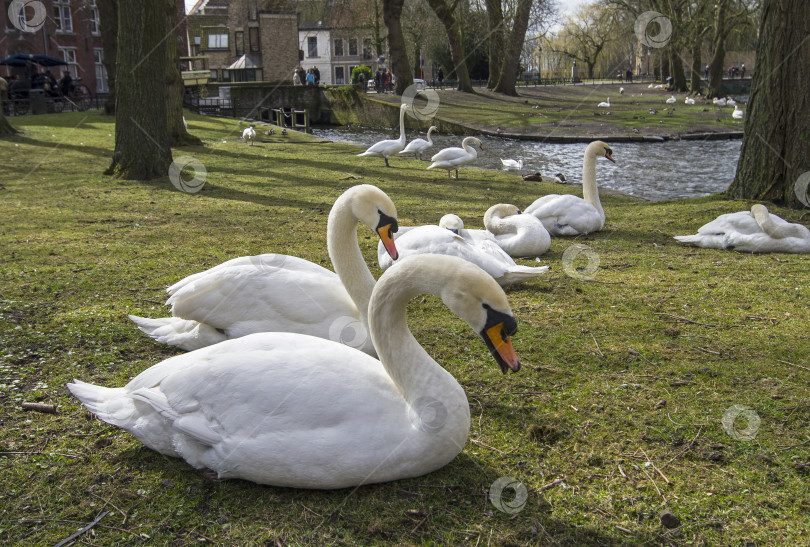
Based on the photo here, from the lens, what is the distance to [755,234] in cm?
734

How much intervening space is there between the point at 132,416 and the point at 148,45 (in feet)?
32.0

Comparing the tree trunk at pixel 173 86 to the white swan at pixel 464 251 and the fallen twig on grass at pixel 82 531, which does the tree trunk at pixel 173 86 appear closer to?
the white swan at pixel 464 251

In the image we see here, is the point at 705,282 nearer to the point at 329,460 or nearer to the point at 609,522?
the point at 609,522

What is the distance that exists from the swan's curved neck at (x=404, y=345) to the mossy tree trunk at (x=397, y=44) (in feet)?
116

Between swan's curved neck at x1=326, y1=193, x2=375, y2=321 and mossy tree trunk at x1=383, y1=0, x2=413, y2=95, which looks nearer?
swan's curved neck at x1=326, y1=193, x2=375, y2=321

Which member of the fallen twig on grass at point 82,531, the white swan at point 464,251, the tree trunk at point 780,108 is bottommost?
the fallen twig on grass at point 82,531

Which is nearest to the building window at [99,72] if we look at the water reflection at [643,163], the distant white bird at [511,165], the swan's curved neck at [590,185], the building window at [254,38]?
the building window at [254,38]

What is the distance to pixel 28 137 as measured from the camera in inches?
725

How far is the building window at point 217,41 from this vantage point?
68.2m

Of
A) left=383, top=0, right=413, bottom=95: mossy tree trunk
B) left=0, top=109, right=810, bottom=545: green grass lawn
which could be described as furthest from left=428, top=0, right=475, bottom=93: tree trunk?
left=0, top=109, right=810, bottom=545: green grass lawn

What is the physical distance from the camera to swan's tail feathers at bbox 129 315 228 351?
14.2ft

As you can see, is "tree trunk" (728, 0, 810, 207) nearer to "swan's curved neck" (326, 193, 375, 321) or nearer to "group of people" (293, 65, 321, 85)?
"swan's curved neck" (326, 193, 375, 321)

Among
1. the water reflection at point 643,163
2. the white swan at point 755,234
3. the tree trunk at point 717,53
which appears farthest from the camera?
the tree trunk at point 717,53

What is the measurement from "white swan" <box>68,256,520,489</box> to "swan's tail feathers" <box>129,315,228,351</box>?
46.9 inches
